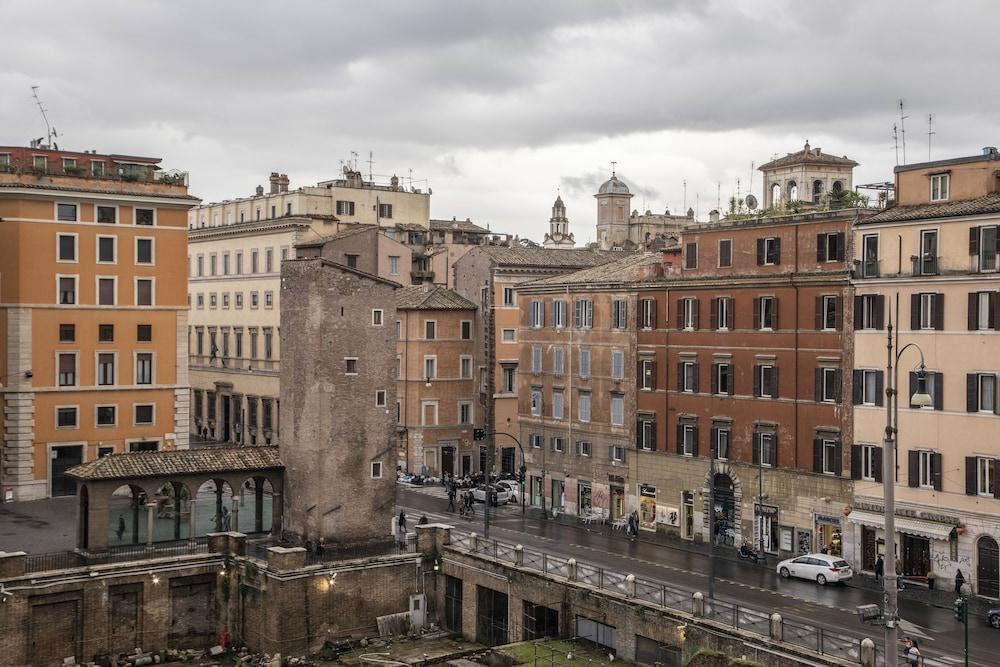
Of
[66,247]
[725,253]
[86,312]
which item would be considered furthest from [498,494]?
[66,247]

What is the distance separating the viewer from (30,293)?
2594 inches

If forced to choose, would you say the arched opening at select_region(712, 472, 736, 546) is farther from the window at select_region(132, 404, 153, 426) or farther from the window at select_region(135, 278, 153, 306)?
the window at select_region(135, 278, 153, 306)

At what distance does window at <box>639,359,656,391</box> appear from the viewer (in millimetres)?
66875

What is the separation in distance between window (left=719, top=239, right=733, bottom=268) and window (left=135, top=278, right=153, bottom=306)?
32294mm

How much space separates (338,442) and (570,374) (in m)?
20.0

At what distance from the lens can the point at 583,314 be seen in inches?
2852

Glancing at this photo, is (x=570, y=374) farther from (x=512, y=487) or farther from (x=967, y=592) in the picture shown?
(x=967, y=592)

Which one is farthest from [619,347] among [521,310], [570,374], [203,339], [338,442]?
[203,339]

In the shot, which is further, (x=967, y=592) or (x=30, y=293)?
(x=30, y=293)

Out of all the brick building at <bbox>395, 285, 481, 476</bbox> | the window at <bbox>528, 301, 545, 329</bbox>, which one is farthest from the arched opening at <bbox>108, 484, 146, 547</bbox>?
the brick building at <bbox>395, 285, 481, 476</bbox>

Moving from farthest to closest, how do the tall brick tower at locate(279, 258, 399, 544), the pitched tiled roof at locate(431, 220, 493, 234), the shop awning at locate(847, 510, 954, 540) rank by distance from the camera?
1. the pitched tiled roof at locate(431, 220, 493, 234)
2. the tall brick tower at locate(279, 258, 399, 544)
3. the shop awning at locate(847, 510, 954, 540)

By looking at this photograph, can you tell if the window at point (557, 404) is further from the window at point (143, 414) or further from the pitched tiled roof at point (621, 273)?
the window at point (143, 414)

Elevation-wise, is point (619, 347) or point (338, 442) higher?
point (619, 347)

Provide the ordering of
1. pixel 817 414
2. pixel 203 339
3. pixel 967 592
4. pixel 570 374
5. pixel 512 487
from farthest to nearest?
pixel 203 339, pixel 512 487, pixel 570 374, pixel 817 414, pixel 967 592
